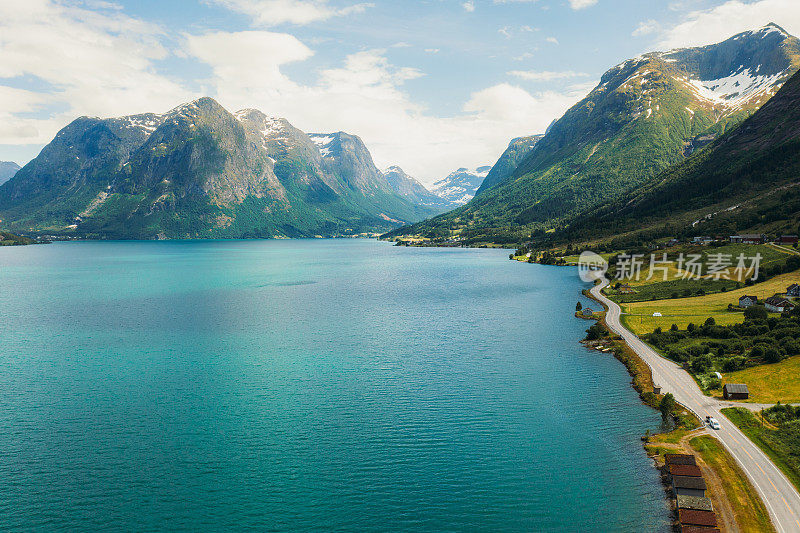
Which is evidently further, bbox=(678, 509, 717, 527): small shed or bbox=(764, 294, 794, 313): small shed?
bbox=(764, 294, 794, 313): small shed

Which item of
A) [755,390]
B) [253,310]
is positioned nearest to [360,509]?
[755,390]

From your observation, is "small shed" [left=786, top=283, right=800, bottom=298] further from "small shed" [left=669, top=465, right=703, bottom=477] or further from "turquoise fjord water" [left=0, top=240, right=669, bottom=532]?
"small shed" [left=669, top=465, right=703, bottom=477]

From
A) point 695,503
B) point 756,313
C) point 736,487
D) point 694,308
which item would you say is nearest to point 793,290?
point 694,308

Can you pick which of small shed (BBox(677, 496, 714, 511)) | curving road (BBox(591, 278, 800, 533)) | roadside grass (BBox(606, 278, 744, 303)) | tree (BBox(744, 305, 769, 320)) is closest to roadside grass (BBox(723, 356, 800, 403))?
curving road (BBox(591, 278, 800, 533))

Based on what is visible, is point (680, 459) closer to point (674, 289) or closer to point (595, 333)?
point (595, 333)

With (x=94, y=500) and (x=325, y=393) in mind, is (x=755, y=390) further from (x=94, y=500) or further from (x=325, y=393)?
(x=94, y=500)

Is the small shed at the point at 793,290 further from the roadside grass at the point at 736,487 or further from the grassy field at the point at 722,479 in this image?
the roadside grass at the point at 736,487
